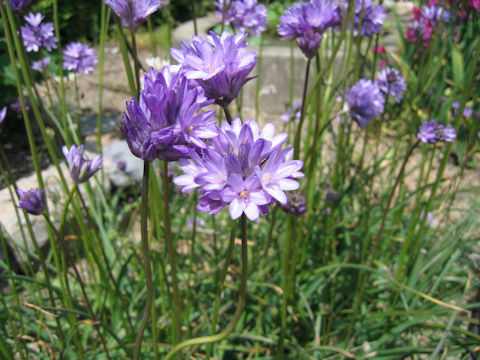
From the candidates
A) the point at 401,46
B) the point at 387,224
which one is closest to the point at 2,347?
the point at 387,224

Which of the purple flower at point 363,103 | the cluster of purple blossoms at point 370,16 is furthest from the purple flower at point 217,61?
the cluster of purple blossoms at point 370,16

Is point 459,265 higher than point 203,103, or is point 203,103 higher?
point 203,103

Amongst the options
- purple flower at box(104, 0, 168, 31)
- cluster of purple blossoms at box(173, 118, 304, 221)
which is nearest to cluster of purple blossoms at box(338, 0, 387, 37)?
purple flower at box(104, 0, 168, 31)

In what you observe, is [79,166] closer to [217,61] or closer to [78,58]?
[217,61]

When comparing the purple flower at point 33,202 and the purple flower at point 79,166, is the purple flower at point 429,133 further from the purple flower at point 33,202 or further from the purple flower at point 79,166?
the purple flower at point 33,202

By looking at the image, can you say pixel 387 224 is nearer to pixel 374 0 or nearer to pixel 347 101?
pixel 347 101

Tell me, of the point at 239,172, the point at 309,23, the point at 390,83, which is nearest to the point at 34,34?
the point at 309,23

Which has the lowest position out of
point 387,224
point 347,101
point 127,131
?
point 387,224
